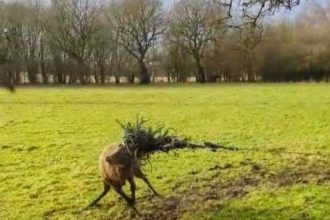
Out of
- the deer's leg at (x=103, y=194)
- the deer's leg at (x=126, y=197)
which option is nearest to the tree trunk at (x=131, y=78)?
the deer's leg at (x=103, y=194)

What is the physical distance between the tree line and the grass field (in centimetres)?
4014

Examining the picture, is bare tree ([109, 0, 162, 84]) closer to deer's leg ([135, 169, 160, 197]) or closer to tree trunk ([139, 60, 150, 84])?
tree trunk ([139, 60, 150, 84])

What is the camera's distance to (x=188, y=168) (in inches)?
516

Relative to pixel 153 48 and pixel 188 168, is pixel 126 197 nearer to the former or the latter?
pixel 188 168

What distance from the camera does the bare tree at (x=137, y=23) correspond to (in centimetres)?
7888

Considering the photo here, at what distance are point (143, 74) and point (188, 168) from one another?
2430 inches

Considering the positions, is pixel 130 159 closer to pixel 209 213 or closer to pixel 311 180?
pixel 209 213

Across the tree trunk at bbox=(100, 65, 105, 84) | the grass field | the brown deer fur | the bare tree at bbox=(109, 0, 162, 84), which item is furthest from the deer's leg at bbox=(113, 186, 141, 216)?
the bare tree at bbox=(109, 0, 162, 84)

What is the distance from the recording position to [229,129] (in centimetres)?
2097

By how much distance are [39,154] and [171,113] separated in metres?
11.7

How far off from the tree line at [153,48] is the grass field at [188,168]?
40144mm

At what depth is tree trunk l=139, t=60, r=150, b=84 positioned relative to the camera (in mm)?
73200

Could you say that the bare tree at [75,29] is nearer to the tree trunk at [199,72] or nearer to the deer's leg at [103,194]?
the tree trunk at [199,72]

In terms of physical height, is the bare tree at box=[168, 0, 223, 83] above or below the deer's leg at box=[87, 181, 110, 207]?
above
